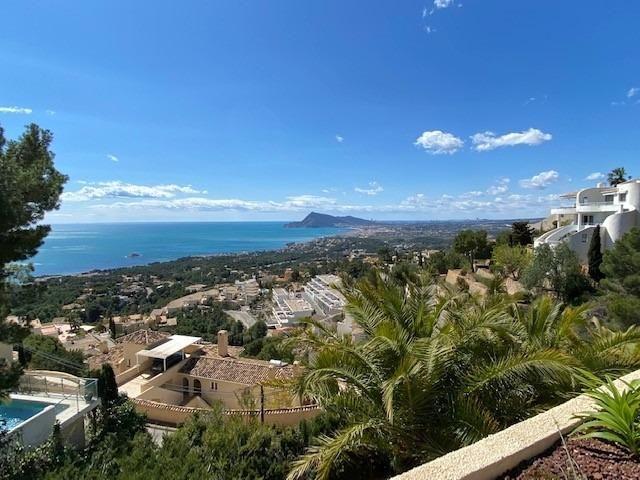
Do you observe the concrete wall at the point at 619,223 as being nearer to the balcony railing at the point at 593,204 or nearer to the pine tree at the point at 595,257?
the pine tree at the point at 595,257

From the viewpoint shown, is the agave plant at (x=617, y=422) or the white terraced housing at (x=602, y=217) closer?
the agave plant at (x=617, y=422)

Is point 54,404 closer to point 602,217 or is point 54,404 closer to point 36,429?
point 36,429

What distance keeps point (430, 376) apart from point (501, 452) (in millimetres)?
1717

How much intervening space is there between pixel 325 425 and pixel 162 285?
82430 mm

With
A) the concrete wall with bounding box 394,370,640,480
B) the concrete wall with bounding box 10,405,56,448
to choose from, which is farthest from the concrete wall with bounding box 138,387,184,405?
the concrete wall with bounding box 394,370,640,480

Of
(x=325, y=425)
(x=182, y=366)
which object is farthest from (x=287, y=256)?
(x=325, y=425)

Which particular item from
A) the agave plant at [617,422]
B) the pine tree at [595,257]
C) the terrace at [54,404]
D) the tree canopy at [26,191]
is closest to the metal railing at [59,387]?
the terrace at [54,404]

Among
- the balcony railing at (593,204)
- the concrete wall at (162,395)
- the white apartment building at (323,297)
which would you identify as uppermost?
the balcony railing at (593,204)

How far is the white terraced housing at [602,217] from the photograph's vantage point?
22.3 metres

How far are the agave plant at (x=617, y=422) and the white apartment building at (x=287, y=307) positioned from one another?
3851 cm

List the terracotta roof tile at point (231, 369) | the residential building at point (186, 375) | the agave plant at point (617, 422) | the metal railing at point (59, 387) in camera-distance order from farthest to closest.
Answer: the terracotta roof tile at point (231, 369)
the residential building at point (186, 375)
the metal railing at point (59, 387)
the agave plant at point (617, 422)

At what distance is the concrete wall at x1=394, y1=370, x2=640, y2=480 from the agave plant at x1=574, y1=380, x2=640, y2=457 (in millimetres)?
123

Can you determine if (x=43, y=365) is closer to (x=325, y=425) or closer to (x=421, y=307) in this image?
(x=325, y=425)

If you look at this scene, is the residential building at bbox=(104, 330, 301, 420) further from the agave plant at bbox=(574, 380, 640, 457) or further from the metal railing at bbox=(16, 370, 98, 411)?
the agave plant at bbox=(574, 380, 640, 457)
